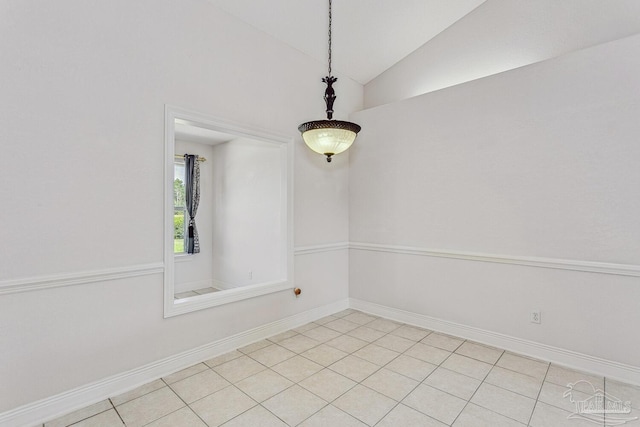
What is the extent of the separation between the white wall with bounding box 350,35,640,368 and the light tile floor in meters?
0.47

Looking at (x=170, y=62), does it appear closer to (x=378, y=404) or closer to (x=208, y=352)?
(x=208, y=352)

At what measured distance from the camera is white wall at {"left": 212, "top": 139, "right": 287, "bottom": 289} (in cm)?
438

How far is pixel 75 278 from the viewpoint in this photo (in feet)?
7.03

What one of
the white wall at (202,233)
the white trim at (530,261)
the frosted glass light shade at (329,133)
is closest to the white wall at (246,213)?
the white wall at (202,233)

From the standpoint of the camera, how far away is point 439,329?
3.56 metres

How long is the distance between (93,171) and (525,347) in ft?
13.1

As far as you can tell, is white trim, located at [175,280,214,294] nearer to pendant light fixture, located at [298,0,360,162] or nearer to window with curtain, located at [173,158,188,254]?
window with curtain, located at [173,158,188,254]

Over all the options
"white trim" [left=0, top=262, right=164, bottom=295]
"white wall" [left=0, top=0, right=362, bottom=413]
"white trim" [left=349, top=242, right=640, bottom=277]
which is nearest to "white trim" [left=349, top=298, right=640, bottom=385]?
"white trim" [left=349, top=242, right=640, bottom=277]

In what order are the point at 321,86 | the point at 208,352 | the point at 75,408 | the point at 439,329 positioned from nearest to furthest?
the point at 75,408
the point at 208,352
the point at 439,329
the point at 321,86

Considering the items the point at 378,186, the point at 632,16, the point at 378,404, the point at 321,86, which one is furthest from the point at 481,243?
the point at 321,86

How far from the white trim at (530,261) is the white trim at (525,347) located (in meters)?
0.74

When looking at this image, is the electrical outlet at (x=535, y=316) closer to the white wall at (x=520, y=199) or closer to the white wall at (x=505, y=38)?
Result: the white wall at (x=520, y=199)

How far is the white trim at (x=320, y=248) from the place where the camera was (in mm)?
3755

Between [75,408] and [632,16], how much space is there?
5467 mm
